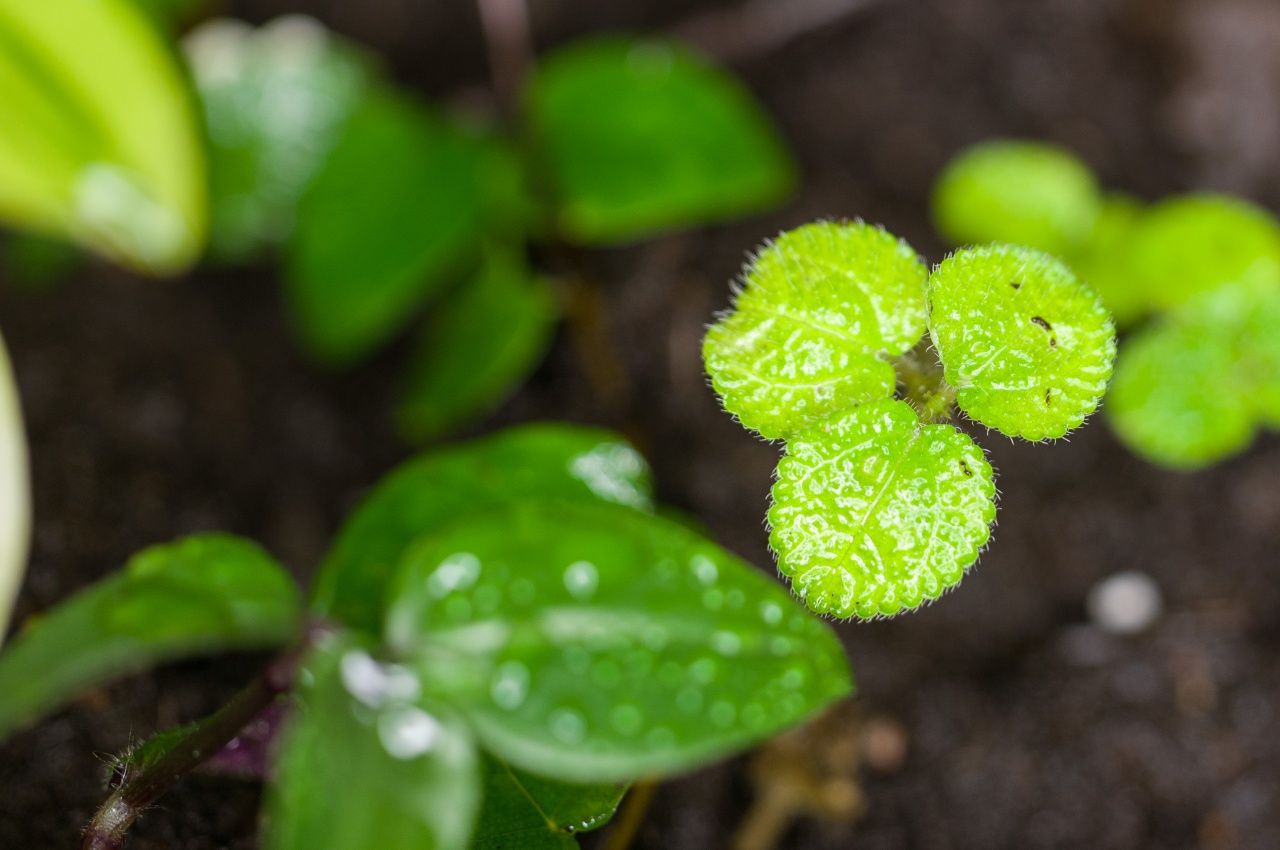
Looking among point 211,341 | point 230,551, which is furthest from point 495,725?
point 211,341

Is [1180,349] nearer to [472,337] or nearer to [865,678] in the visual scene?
[865,678]

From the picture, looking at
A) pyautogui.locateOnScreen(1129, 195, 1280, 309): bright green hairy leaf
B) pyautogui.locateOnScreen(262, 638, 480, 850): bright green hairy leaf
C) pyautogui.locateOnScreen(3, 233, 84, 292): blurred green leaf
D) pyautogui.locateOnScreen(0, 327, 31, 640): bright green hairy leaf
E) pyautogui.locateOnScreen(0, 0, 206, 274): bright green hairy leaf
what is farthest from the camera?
pyautogui.locateOnScreen(3, 233, 84, 292): blurred green leaf

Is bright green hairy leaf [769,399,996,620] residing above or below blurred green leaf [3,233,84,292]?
above

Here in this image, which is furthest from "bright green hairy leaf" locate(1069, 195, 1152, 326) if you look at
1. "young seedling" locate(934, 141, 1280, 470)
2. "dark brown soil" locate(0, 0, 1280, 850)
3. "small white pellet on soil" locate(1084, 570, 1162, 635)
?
"small white pellet on soil" locate(1084, 570, 1162, 635)

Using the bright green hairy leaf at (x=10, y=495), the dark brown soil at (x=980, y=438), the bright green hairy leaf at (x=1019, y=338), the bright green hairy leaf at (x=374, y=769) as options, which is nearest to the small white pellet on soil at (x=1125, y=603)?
the dark brown soil at (x=980, y=438)

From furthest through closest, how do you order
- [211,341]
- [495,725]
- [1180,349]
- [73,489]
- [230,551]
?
[211,341] < [1180,349] < [73,489] < [230,551] < [495,725]

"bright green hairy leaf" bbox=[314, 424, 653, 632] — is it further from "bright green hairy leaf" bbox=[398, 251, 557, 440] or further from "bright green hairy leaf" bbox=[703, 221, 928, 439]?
"bright green hairy leaf" bbox=[398, 251, 557, 440]

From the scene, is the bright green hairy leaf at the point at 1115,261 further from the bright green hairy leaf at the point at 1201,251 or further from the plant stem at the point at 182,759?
the plant stem at the point at 182,759
